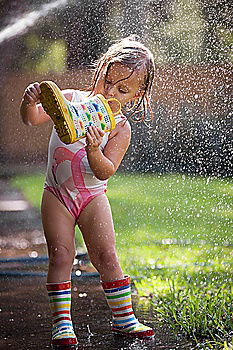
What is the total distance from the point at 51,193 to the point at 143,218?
15.6ft

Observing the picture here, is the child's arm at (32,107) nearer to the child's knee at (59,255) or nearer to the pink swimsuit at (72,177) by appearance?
the pink swimsuit at (72,177)

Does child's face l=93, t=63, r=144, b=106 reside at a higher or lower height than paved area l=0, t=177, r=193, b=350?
higher

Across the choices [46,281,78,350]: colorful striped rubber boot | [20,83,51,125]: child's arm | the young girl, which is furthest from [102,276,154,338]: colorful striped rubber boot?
[20,83,51,125]: child's arm

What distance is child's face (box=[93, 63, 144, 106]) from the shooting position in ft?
9.81

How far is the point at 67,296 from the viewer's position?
2949mm

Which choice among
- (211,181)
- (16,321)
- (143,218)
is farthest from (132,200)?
(16,321)

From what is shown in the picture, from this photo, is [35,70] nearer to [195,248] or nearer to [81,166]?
[195,248]

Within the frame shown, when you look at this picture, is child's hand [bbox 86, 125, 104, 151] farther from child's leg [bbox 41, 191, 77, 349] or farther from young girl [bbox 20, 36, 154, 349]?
child's leg [bbox 41, 191, 77, 349]

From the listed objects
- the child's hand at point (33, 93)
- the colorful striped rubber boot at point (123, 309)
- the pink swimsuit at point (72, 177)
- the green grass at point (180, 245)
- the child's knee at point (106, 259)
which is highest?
the child's hand at point (33, 93)

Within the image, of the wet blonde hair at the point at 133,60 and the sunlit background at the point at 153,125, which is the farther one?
the sunlit background at the point at 153,125

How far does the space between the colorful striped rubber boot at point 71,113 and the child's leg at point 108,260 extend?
360 mm

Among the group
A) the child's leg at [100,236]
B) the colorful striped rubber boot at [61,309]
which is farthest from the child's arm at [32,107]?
the colorful striped rubber boot at [61,309]

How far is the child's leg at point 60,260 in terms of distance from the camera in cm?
293

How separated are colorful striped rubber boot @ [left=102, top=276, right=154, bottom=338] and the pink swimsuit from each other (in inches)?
12.8
